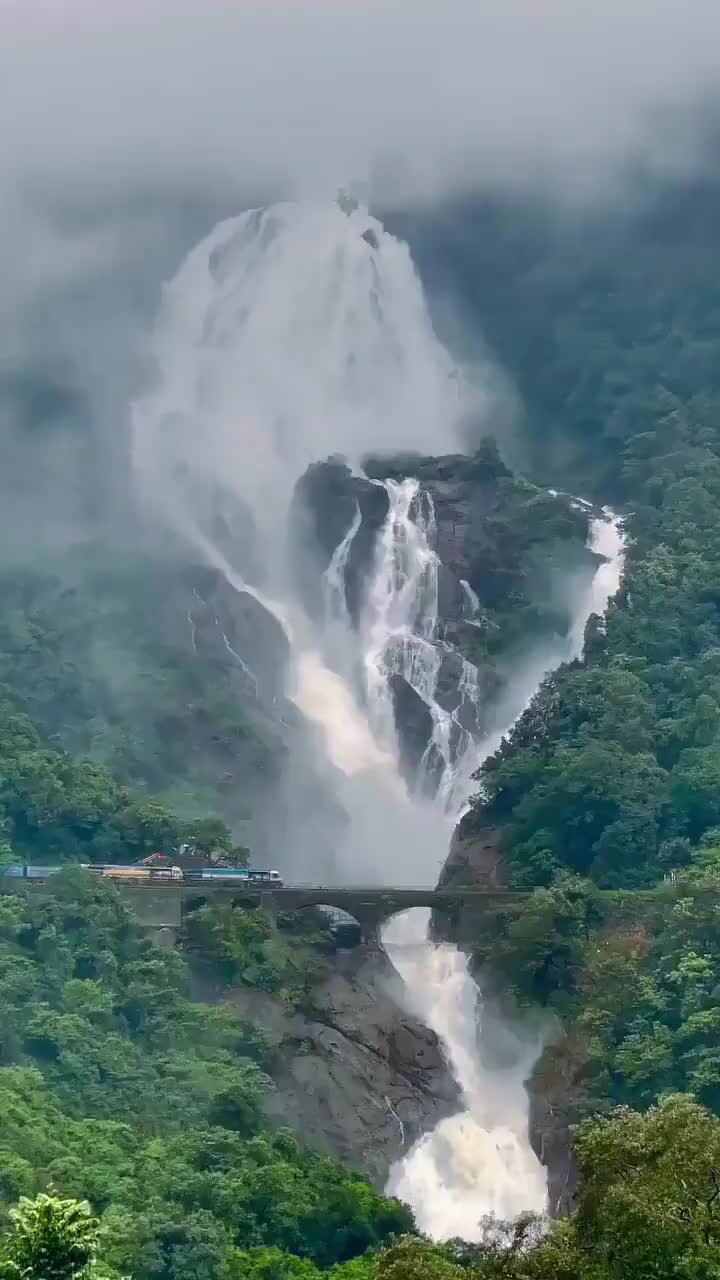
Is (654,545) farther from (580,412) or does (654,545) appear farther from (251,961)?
(251,961)

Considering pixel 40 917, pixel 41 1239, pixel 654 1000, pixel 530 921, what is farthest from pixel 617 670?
pixel 41 1239

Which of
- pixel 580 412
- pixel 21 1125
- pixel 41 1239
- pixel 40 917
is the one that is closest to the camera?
pixel 41 1239

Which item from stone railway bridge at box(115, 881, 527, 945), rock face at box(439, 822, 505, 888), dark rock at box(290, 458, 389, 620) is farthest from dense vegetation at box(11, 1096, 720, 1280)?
dark rock at box(290, 458, 389, 620)

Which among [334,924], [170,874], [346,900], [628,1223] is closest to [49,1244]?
[628,1223]

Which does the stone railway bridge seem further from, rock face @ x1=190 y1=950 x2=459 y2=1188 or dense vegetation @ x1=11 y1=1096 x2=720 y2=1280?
dense vegetation @ x1=11 y1=1096 x2=720 y2=1280

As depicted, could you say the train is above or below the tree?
above

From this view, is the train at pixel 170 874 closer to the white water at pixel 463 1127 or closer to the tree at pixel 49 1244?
the white water at pixel 463 1127
